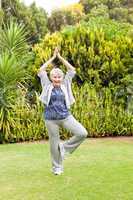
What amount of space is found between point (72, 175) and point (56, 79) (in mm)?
1623

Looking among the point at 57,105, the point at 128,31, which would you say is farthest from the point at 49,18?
the point at 57,105

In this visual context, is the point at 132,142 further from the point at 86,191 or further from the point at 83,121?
the point at 86,191

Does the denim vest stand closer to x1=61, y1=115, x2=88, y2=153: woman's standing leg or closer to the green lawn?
x1=61, y1=115, x2=88, y2=153: woman's standing leg

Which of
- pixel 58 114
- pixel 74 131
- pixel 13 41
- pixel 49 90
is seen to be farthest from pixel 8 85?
pixel 74 131

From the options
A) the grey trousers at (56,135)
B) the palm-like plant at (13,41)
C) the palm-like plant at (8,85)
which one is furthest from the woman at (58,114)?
the palm-like plant at (13,41)

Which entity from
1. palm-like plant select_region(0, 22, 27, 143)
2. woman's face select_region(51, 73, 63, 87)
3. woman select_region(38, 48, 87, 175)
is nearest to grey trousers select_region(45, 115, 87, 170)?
woman select_region(38, 48, 87, 175)

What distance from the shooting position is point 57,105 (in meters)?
8.56

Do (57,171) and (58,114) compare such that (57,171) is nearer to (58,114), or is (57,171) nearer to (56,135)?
(56,135)

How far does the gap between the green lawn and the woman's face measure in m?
1.52

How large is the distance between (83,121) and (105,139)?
0.77m

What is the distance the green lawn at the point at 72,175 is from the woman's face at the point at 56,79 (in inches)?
60.0

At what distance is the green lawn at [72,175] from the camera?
7.48 m

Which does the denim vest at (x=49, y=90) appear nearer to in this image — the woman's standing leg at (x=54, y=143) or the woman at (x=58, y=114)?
the woman at (x=58, y=114)

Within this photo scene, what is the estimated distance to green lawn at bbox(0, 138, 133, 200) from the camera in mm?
7484
